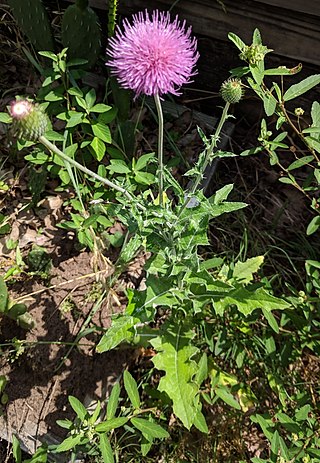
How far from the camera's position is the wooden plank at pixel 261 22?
2152 mm

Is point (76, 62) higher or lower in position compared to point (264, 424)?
higher

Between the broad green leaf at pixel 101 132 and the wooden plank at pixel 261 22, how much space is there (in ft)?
2.19

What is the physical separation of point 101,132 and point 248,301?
0.84m

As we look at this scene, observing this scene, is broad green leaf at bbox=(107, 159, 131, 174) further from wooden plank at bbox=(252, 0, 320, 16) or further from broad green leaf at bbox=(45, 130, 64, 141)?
wooden plank at bbox=(252, 0, 320, 16)

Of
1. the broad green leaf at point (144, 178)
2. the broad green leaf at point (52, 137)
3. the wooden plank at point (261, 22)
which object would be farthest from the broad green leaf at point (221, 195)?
the wooden plank at point (261, 22)

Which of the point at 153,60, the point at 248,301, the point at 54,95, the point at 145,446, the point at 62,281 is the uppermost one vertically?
the point at 153,60

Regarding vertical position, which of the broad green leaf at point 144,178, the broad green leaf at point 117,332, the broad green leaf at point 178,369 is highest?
the broad green leaf at point 144,178

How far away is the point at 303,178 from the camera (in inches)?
102

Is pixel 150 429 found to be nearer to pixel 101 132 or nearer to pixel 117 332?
pixel 117 332

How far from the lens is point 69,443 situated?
156cm

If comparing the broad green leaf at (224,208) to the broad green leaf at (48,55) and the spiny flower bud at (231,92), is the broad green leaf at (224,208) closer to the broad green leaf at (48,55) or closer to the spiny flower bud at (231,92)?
the spiny flower bud at (231,92)

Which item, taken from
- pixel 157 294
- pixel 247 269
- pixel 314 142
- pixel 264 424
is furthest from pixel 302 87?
pixel 264 424

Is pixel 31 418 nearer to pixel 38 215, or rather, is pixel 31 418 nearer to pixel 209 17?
pixel 38 215

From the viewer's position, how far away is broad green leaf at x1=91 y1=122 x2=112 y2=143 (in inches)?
79.1
